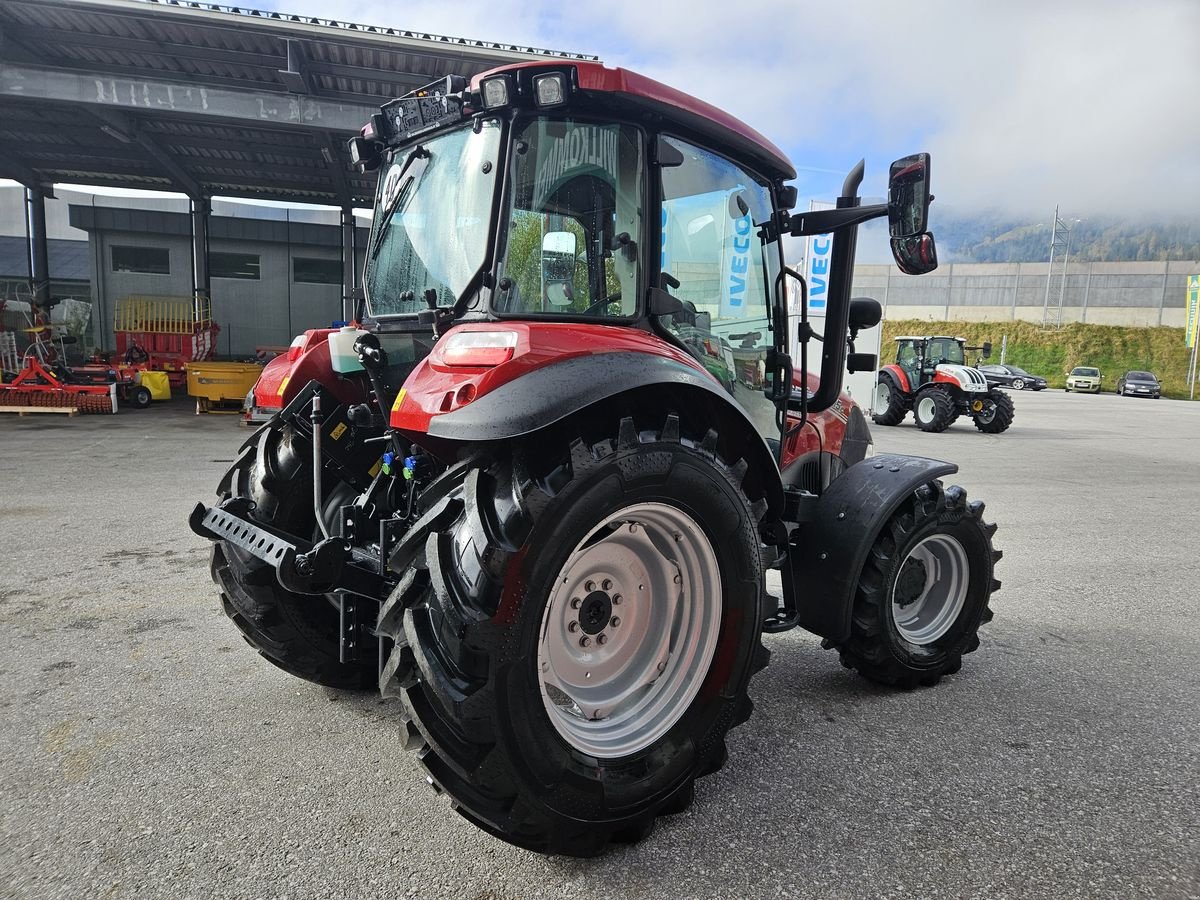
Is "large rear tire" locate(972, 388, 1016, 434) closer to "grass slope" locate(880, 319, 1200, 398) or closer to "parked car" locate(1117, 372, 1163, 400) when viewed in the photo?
"parked car" locate(1117, 372, 1163, 400)

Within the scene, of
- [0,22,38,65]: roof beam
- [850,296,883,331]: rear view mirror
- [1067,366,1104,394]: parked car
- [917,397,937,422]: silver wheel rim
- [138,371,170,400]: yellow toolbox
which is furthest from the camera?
[1067,366,1104,394]: parked car

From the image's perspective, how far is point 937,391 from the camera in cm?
1636

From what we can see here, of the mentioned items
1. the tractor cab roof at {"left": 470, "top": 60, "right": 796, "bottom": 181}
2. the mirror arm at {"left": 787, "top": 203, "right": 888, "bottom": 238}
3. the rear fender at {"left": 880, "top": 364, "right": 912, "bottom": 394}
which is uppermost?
the tractor cab roof at {"left": 470, "top": 60, "right": 796, "bottom": 181}

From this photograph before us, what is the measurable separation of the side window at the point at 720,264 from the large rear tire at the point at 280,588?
5.29 ft

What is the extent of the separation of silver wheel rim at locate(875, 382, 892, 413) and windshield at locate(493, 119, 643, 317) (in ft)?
51.8

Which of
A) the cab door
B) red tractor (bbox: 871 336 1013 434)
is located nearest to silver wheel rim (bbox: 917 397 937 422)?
red tractor (bbox: 871 336 1013 434)

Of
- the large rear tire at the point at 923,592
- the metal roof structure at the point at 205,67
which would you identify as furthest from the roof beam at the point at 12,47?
the large rear tire at the point at 923,592

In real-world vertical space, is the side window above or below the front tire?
above

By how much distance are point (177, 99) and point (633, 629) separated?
12.9 m

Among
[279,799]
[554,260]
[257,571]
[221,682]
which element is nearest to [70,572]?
[221,682]

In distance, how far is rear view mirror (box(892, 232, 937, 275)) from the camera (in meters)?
2.73

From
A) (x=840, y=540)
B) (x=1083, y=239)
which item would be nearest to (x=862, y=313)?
(x=840, y=540)

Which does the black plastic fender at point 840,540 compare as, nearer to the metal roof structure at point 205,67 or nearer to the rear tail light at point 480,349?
the rear tail light at point 480,349

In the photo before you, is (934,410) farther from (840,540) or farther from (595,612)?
(595,612)
